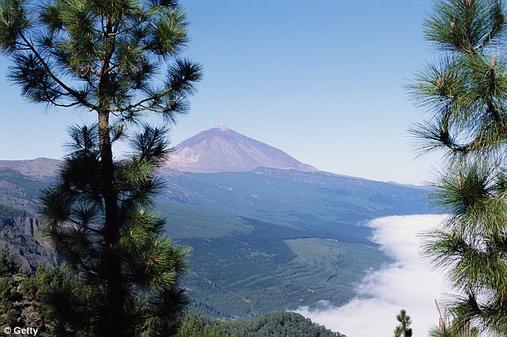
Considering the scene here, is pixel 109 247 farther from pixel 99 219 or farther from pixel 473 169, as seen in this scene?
pixel 473 169

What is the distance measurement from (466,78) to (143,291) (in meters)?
5.88

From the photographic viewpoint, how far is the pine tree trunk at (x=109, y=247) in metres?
7.56

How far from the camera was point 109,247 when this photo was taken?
24.6ft

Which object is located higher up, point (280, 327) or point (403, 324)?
point (403, 324)

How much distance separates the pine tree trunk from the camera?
24.8 ft

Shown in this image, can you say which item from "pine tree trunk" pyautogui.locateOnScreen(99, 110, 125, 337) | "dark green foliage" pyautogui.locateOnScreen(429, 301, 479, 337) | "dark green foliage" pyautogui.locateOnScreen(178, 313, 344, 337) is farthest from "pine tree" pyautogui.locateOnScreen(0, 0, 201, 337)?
"dark green foliage" pyautogui.locateOnScreen(178, 313, 344, 337)

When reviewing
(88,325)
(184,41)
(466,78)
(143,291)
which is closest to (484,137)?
(466,78)

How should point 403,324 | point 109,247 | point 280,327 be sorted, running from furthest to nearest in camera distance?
1. point 280,327
2. point 403,324
3. point 109,247

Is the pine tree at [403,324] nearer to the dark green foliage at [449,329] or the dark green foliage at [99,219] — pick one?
the dark green foliage at [99,219]

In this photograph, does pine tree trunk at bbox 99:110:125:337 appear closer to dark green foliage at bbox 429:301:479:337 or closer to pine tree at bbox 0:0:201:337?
pine tree at bbox 0:0:201:337

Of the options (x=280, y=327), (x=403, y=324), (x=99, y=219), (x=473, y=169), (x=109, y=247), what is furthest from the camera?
(x=280, y=327)

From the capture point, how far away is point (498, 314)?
14.9ft

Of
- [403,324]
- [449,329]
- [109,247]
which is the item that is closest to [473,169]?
[449,329]

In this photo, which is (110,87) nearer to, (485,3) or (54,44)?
(54,44)
